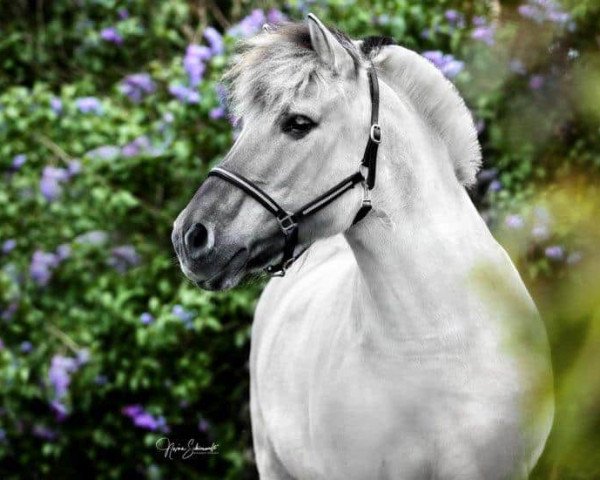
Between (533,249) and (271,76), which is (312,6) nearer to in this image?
(271,76)

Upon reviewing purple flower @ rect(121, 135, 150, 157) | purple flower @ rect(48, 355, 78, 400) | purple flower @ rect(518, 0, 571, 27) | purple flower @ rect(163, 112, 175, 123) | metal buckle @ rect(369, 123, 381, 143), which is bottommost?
purple flower @ rect(48, 355, 78, 400)

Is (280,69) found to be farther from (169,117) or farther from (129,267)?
(129,267)

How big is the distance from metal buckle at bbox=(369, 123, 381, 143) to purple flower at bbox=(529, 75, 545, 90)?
3.88 feet

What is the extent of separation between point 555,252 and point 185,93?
3523 millimetres

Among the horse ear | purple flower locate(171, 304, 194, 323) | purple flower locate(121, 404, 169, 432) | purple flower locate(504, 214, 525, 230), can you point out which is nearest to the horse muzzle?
the horse ear

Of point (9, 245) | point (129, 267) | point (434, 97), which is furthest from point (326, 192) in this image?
point (9, 245)

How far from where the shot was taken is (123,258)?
4273 millimetres

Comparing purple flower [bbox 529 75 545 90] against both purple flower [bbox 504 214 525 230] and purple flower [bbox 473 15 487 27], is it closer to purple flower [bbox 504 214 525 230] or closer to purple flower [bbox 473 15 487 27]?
purple flower [bbox 504 214 525 230]

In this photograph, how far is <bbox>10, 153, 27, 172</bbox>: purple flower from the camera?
455 centimetres

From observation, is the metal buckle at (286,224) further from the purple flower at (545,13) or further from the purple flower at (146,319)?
the purple flower at (146,319)

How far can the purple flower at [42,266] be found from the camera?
439 cm

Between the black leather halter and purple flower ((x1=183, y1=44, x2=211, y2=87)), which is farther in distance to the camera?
purple flower ((x1=183, y1=44, x2=211, y2=87))

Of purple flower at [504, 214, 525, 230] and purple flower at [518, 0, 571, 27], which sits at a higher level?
purple flower at [518, 0, 571, 27]

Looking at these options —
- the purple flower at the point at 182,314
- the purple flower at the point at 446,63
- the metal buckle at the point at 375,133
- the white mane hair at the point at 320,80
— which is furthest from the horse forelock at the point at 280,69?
the purple flower at the point at 182,314
